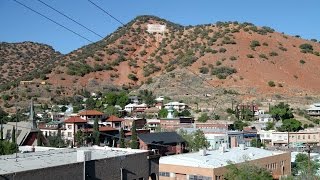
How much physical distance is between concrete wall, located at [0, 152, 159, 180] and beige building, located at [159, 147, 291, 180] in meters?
5.75

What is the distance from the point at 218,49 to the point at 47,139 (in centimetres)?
5781

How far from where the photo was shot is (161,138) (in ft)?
169

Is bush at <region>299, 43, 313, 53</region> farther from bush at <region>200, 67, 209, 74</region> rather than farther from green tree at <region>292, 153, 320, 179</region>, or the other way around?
green tree at <region>292, 153, 320, 179</region>

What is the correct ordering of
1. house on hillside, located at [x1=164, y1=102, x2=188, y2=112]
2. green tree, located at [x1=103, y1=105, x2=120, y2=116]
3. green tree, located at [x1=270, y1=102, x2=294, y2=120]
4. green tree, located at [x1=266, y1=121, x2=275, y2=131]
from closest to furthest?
green tree, located at [x1=266, y1=121, x2=275, y2=131], green tree, located at [x1=270, y1=102, x2=294, y2=120], green tree, located at [x1=103, y1=105, x2=120, y2=116], house on hillside, located at [x1=164, y1=102, x2=188, y2=112]

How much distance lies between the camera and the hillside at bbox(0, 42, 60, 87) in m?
125

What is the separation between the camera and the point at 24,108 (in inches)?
3418

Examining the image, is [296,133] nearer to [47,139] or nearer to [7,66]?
→ [47,139]

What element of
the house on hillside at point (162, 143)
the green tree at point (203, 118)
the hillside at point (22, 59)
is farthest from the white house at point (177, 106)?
the hillside at point (22, 59)

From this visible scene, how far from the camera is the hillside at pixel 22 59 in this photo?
125m

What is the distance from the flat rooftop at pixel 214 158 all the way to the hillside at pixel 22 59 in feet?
283

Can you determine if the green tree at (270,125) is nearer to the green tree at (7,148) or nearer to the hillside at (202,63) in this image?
the hillside at (202,63)

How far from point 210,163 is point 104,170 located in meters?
11.4

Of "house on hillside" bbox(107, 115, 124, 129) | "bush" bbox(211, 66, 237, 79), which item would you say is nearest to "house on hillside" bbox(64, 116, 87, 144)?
"house on hillside" bbox(107, 115, 124, 129)

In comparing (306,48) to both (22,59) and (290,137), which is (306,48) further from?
(22,59)
